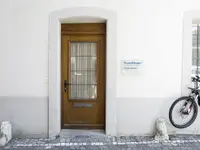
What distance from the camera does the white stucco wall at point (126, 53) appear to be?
425 centimetres

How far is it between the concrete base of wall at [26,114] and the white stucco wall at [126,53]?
0.02 m

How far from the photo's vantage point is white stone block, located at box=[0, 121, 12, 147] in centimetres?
393

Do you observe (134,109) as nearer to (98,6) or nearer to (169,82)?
(169,82)

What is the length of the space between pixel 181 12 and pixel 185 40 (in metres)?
0.62

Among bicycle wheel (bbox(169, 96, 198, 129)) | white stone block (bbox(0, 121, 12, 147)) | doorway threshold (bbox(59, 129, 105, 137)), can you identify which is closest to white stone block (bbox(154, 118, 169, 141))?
bicycle wheel (bbox(169, 96, 198, 129))

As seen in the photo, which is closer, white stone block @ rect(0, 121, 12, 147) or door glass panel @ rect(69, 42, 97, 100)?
white stone block @ rect(0, 121, 12, 147)

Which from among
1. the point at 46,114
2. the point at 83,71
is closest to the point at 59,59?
the point at 83,71

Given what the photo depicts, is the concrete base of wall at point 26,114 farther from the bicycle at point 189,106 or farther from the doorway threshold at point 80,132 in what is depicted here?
the bicycle at point 189,106

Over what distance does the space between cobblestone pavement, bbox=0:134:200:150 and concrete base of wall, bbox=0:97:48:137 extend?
19cm

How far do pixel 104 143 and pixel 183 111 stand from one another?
188cm

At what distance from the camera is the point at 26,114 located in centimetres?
434

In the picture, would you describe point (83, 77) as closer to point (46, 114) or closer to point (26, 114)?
point (46, 114)

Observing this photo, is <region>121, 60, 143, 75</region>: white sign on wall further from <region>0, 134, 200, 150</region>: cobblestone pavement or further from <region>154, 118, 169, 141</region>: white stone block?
<region>0, 134, 200, 150</region>: cobblestone pavement

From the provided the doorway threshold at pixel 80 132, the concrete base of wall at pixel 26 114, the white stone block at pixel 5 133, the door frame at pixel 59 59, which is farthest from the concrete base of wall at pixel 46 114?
the doorway threshold at pixel 80 132
